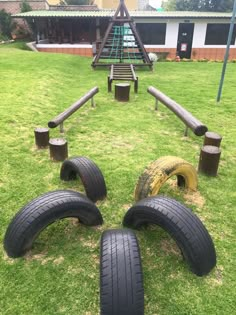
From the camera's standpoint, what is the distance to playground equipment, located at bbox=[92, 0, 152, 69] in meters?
14.8

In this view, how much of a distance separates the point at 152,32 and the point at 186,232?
20.4 m

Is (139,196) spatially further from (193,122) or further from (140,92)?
(140,92)

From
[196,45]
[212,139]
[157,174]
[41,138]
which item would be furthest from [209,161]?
[196,45]

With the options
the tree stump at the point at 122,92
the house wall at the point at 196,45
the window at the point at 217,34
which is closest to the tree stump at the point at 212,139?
the tree stump at the point at 122,92

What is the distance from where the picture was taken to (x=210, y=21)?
20.6 metres

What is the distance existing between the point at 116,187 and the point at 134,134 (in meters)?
2.49

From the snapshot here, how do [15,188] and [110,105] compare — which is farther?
[110,105]

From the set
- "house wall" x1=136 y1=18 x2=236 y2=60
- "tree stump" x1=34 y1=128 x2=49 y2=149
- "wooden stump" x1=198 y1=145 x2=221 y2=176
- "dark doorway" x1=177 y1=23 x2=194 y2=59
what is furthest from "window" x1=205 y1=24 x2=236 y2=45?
"tree stump" x1=34 y1=128 x2=49 y2=149

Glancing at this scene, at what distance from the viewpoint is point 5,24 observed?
81.3ft

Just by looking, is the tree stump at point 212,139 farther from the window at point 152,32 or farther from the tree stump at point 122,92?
the window at point 152,32

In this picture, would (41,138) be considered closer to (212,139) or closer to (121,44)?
(212,139)

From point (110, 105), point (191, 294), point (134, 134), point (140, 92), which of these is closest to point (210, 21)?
point (140, 92)

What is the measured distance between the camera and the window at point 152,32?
20766mm

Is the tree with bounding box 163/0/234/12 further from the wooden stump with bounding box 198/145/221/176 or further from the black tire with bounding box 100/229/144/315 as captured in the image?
the black tire with bounding box 100/229/144/315
